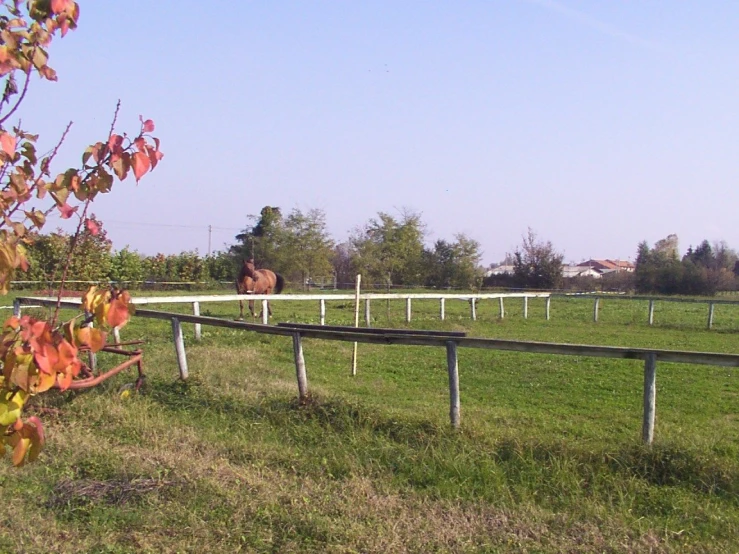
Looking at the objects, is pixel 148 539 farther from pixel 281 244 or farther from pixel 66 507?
pixel 281 244

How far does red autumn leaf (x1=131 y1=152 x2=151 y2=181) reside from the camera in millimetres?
2313

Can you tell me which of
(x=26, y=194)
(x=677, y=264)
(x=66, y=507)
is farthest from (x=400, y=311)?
(x=677, y=264)

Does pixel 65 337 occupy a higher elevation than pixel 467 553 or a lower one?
higher

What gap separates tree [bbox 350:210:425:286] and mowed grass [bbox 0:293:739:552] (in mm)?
31970

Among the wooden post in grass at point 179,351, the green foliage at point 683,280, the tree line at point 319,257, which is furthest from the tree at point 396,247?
the wooden post in grass at point 179,351

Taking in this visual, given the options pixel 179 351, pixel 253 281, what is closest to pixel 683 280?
pixel 253 281

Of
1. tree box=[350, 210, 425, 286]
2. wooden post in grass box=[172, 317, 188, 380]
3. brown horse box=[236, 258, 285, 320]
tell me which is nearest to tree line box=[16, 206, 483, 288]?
tree box=[350, 210, 425, 286]

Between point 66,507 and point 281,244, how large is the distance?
143ft

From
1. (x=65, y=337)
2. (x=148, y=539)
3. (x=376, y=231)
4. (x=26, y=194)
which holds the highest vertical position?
(x=376, y=231)

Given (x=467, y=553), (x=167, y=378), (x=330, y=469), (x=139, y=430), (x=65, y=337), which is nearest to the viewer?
(x=65, y=337)

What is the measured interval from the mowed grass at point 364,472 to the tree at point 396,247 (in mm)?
31970

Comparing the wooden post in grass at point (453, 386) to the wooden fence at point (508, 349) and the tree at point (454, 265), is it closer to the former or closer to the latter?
the wooden fence at point (508, 349)

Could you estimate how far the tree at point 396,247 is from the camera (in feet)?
136

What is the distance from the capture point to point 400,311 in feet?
81.0
